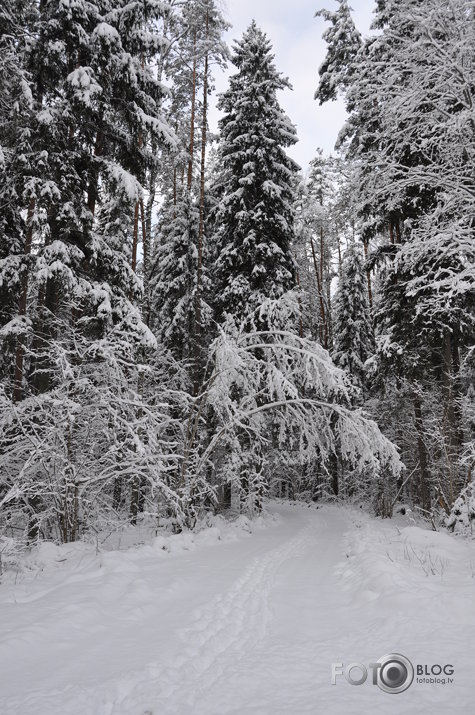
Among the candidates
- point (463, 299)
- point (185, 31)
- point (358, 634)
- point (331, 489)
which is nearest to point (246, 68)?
point (185, 31)

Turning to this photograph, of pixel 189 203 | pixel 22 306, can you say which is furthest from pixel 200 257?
pixel 22 306

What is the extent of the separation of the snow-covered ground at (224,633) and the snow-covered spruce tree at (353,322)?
59.8 feet

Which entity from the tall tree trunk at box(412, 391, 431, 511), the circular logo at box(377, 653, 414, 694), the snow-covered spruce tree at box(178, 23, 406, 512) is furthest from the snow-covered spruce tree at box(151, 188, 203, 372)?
the circular logo at box(377, 653, 414, 694)

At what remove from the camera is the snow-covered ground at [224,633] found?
9.61 feet

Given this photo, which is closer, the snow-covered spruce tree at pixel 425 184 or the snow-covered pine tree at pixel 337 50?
the snow-covered spruce tree at pixel 425 184

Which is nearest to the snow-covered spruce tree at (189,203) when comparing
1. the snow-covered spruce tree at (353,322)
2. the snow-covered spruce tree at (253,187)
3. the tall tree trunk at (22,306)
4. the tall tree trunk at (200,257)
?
the tall tree trunk at (200,257)

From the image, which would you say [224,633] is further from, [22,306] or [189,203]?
[189,203]

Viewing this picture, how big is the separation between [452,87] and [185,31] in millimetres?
10804

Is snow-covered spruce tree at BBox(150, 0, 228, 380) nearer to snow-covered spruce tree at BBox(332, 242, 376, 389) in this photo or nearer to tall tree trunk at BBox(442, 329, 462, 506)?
tall tree trunk at BBox(442, 329, 462, 506)

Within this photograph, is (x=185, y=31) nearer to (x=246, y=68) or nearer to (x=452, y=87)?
(x=246, y=68)

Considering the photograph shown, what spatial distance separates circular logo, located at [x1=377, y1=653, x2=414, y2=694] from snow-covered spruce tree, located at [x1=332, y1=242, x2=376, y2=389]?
876 inches

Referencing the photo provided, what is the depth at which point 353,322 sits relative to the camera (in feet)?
83.2

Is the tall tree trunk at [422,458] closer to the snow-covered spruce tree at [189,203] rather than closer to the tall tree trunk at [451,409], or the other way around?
the tall tree trunk at [451,409]

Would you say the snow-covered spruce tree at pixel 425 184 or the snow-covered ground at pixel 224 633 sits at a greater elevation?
the snow-covered spruce tree at pixel 425 184
